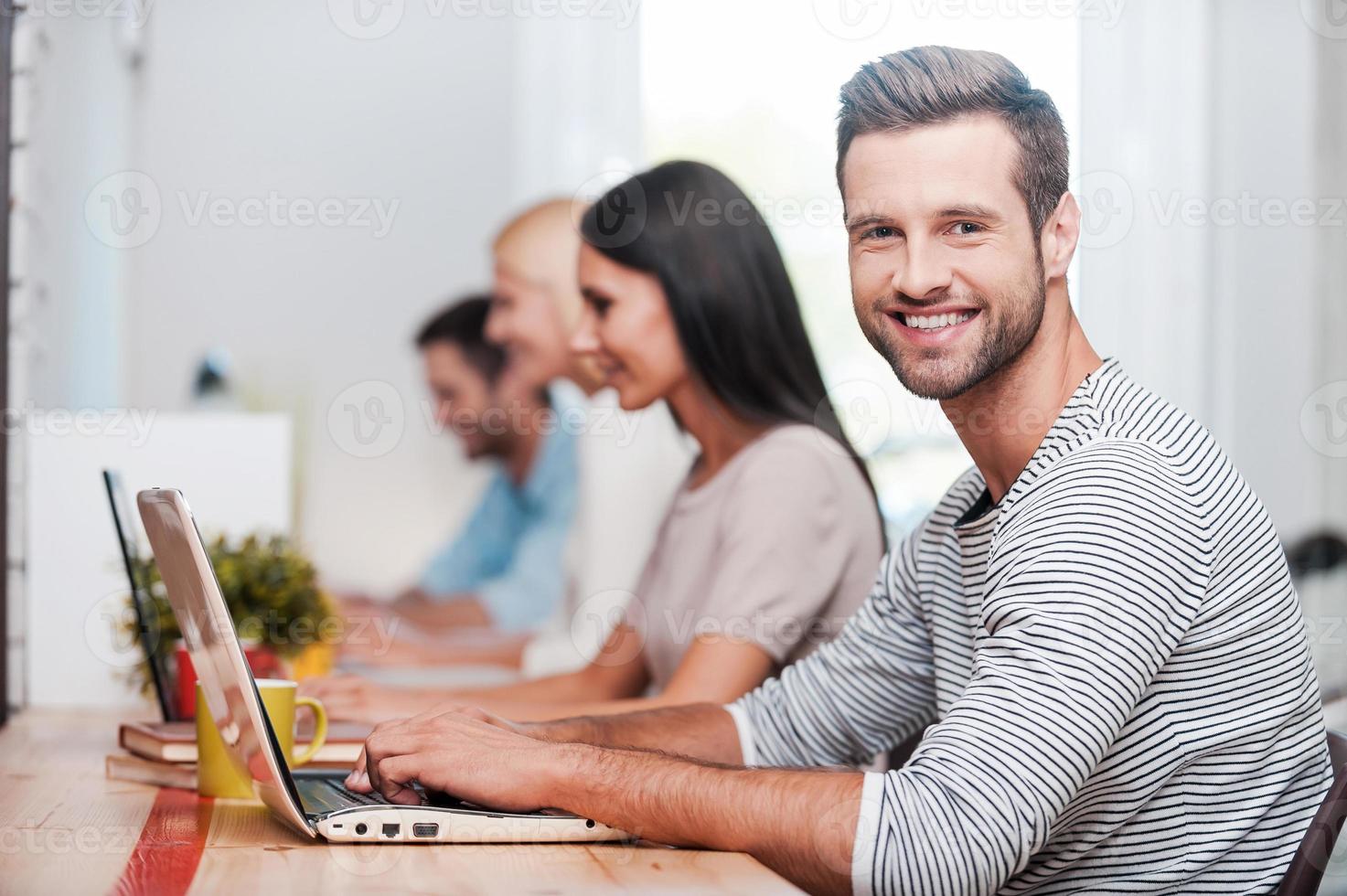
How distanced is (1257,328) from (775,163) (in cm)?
105

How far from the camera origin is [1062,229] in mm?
1070

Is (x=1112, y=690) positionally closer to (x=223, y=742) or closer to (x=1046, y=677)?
(x=1046, y=677)

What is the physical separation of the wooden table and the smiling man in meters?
0.06

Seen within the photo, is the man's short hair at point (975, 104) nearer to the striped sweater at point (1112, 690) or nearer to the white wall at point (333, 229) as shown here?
the striped sweater at point (1112, 690)

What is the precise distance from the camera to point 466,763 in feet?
2.92

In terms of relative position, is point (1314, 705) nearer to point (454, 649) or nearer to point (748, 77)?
point (454, 649)

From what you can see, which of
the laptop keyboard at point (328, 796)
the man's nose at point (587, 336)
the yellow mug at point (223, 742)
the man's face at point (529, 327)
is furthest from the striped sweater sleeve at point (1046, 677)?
the man's face at point (529, 327)

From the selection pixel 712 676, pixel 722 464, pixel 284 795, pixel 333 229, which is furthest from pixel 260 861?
pixel 333 229

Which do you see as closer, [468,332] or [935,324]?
[935,324]

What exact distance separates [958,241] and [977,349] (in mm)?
82

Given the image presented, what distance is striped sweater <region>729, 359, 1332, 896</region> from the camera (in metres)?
0.81

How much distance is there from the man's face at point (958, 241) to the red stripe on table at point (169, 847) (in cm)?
62

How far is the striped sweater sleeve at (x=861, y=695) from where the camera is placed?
1.19 metres

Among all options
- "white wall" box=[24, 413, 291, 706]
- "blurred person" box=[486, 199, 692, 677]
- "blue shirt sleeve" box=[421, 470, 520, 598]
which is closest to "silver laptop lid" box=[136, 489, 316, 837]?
"white wall" box=[24, 413, 291, 706]
